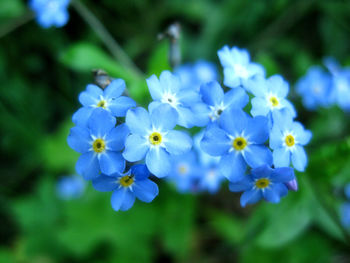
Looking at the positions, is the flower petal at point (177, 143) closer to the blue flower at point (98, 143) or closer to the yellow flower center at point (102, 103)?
the blue flower at point (98, 143)

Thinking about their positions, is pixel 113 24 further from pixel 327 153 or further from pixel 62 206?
pixel 327 153

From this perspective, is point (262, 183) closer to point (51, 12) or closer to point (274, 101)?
point (274, 101)

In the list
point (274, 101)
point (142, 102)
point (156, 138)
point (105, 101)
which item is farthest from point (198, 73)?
point (156, 138)

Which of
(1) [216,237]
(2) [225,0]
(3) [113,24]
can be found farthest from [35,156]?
(2) [225,0]

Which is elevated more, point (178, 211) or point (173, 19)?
point (173, 19)

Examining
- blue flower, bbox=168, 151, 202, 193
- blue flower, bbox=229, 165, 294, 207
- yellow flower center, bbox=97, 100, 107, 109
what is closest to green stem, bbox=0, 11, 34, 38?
blue flower, bbox=168, 151, 202, 193

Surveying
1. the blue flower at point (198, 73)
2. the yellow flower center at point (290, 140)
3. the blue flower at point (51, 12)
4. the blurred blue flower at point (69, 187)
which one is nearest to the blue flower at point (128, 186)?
the yellow flower center at point (290, 140)
